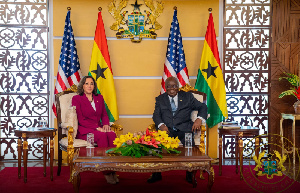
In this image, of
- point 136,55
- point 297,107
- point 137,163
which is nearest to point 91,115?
point 136,55

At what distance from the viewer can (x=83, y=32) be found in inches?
241

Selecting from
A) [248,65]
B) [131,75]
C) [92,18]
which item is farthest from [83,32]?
[248,65]

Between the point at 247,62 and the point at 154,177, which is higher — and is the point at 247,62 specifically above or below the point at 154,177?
above

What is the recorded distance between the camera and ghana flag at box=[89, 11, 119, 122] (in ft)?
19.3

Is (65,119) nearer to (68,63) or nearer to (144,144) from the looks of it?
(68,63)

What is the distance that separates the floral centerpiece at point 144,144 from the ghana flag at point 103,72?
201 centimetres

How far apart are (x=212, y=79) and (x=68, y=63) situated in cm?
227

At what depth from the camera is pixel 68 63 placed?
231 inches

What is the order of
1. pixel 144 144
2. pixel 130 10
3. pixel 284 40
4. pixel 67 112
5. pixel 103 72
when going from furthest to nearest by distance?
pixel 284 40
pixel 130 10
pixel 103 72
pixel 67 112
pixel 144 144

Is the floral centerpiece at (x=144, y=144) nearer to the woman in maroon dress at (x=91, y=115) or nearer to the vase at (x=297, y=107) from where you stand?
the woman in maroon dress at (x=91, y=115)

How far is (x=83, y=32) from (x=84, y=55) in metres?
0.37

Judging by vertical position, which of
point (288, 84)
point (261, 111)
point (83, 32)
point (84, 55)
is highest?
point (83, 32)

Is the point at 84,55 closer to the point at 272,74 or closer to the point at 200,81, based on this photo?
the point at 200,81

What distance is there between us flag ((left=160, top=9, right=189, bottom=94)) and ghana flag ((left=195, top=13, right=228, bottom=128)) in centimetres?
26
